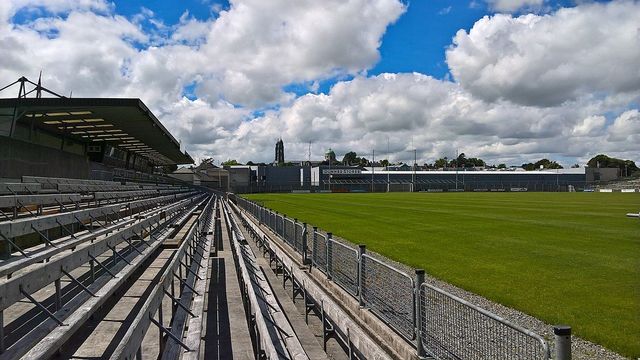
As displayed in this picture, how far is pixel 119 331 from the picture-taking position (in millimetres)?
4879

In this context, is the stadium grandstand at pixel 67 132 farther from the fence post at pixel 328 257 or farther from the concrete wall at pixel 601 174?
the concrete wall at pixel 601 174

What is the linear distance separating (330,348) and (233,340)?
3.95 ft

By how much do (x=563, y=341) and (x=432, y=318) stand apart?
5.90 feet

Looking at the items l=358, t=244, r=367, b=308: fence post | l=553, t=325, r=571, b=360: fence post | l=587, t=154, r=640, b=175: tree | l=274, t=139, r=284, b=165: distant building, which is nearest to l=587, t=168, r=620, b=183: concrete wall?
l=587, t=154, r=640, b=175: tree

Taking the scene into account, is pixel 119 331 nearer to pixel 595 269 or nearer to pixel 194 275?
pixel 194 275

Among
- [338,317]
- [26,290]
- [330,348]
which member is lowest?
[330,348]

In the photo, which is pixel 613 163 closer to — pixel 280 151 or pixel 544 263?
pixel 280 151

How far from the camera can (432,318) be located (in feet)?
14.9

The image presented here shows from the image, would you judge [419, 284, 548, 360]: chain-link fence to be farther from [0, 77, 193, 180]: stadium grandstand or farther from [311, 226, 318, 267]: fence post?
[0, 77, 193, 180]: stadium grandstand

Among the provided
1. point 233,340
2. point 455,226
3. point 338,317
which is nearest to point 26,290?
point 233,340

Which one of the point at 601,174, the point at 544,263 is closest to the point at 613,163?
the point at 601,174

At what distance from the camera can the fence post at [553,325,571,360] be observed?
2814 mm

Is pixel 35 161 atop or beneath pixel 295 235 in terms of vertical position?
atop

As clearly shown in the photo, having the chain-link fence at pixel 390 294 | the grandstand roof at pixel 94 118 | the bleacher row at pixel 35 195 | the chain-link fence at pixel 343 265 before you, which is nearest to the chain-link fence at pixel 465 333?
the chain-link fence at pixel 390 294
